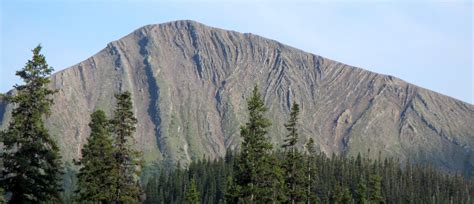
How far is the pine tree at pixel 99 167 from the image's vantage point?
147 feet

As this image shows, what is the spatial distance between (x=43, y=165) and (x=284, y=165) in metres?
31.0

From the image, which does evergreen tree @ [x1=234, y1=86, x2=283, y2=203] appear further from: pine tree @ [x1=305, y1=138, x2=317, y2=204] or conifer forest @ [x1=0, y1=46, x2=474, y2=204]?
pine tree @ [x1=305, y1=138, x2=317, y2=204]

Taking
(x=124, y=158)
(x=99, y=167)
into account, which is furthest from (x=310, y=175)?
(x=99, y=167)

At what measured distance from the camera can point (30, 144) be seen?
118 ft

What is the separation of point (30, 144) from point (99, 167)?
9.89 metres

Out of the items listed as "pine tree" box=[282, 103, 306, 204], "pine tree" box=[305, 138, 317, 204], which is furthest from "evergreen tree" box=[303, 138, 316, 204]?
"pine tree" box=[282, 103, 306, 204]

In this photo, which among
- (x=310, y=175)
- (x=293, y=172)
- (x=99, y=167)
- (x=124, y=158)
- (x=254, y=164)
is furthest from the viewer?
(x=310, y=175)

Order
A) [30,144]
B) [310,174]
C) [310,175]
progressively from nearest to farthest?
[30,144], [310,174], [310,175]

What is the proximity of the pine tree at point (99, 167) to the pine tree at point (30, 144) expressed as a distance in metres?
7.64

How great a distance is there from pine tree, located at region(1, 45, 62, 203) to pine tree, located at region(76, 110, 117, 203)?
7.64 m

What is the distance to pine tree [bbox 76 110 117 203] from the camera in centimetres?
4472

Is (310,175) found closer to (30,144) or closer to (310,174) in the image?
(310,174)

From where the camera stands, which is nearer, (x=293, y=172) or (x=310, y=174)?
(x=293, y=172)

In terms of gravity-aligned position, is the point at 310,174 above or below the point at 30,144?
above
